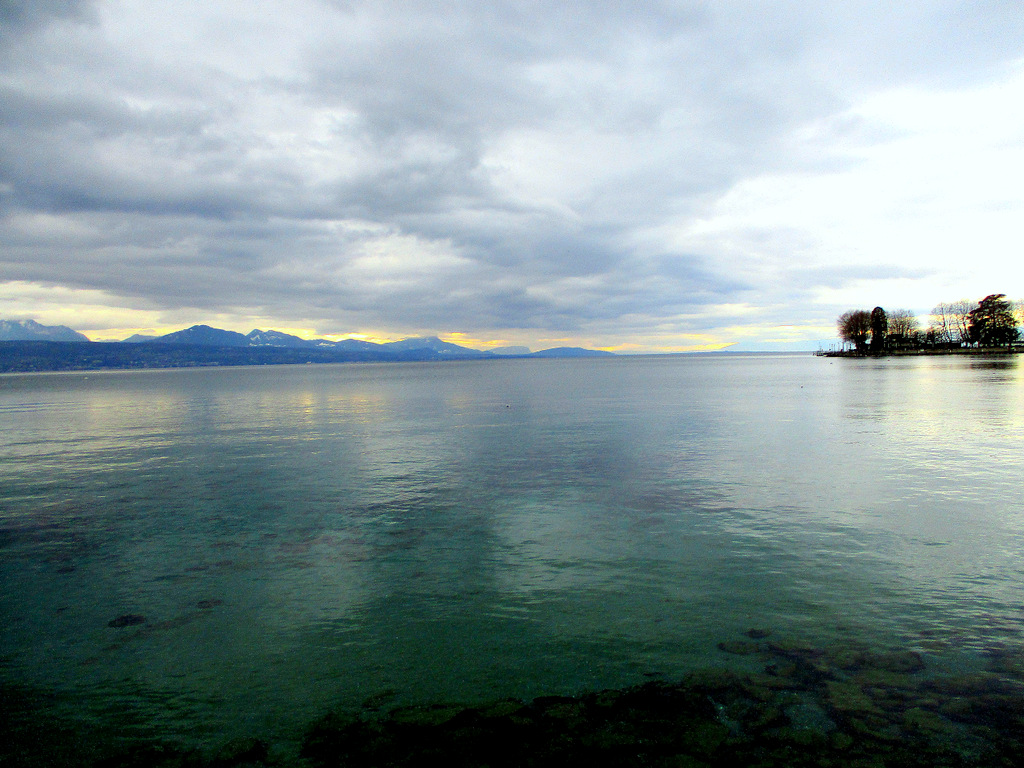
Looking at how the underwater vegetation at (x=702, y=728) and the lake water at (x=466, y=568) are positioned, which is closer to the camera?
the underwater vegetation at (x=702, y=728)

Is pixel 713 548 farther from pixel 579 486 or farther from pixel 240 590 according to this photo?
pixel 240 590

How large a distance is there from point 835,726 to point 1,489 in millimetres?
36019

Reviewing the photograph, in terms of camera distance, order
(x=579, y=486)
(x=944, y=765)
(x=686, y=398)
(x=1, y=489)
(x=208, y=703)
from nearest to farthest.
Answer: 1. (x=944, y=765)
2. (x=208, y=703)
3. (x=579, y=486)
4. (x=1, y=489)
5. (x=686, y=398)

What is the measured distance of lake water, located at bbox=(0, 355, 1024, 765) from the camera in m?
11.7

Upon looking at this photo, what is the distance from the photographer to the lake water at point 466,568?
1173cm

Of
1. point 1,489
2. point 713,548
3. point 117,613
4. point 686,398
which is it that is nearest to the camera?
point 117,613

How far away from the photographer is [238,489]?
2845 centimetres

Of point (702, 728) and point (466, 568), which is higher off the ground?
point (466, 568)

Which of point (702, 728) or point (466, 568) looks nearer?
point (702, 728)

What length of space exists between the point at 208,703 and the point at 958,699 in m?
13.1

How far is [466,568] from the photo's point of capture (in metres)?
17.2

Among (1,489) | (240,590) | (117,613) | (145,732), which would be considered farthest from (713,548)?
(1,489)

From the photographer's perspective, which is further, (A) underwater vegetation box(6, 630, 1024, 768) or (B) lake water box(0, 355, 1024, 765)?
(B) lake water box(0, 355, 1024, 765)

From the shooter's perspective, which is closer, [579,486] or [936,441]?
[579,486]
